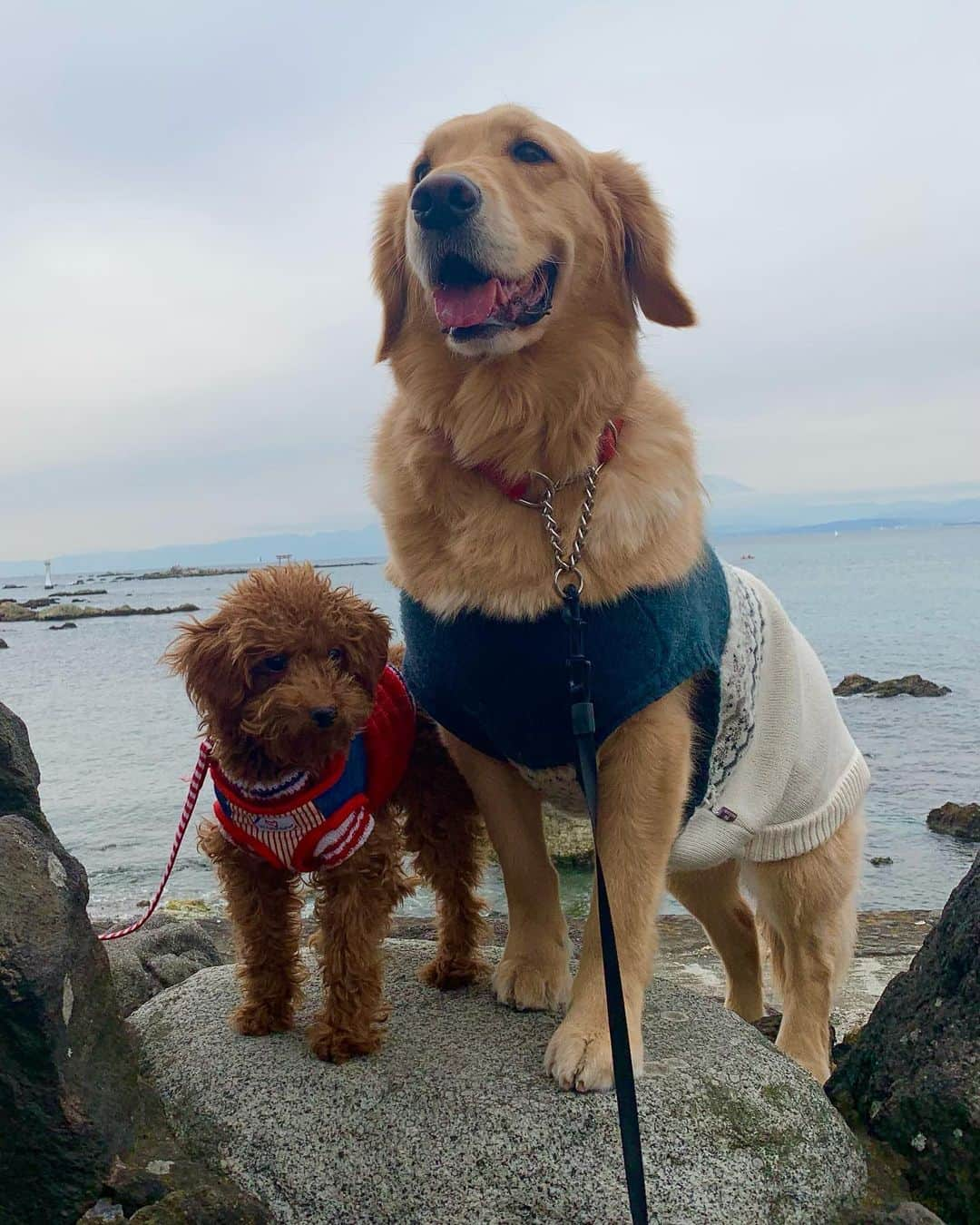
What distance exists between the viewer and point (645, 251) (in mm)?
3445

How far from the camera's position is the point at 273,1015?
3391 mm

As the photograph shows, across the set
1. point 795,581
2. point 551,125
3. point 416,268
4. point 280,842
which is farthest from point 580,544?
point 795,581

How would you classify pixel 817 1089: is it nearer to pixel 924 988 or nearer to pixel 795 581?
pixel 924 988

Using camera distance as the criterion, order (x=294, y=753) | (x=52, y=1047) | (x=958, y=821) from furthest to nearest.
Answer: (x=958, y=821) < (x=294, y=753) < (x=52, y=1047)

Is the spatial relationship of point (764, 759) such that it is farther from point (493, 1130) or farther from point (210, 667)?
point (210, 667)

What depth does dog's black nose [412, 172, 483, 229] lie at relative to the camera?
2961 millimetres

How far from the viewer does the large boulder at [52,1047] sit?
100 inches

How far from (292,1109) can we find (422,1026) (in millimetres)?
555

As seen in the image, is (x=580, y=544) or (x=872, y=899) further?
(x=872, y=899)

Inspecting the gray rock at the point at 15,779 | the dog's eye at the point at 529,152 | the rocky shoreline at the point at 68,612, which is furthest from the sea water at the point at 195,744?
the rocky shoreline at the point at 68,612

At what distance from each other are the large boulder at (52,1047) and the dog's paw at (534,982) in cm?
124

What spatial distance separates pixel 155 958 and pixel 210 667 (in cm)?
375

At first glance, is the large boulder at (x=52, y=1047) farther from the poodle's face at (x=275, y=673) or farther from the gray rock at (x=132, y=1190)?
the poodle's face at (x=275, y=673)

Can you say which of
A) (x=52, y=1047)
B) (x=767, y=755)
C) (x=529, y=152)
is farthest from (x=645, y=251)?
(x=52, y=1047)
